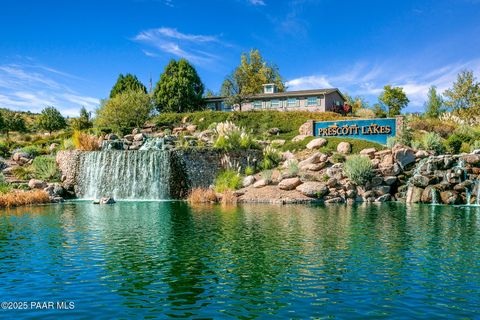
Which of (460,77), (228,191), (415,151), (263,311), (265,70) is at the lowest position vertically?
(263,311)

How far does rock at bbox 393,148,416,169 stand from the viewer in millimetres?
30711

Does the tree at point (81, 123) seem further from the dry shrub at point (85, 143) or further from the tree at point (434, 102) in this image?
the tree at point (434, 102)

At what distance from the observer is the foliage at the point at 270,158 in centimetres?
3394

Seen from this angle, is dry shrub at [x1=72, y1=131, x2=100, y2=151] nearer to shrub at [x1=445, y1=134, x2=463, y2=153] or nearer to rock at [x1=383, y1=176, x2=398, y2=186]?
rock at [x1=383, y1=176, x2=398, y2=186]

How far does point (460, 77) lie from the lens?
55.6 meters

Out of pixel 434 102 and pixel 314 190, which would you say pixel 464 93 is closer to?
pixel 434 102

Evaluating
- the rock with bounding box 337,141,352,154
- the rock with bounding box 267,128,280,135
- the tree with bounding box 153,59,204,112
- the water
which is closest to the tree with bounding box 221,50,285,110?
the tree with bounding box 153,59,204,112

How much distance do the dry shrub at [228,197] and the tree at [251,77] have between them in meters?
38.9

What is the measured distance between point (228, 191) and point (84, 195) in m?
13.0

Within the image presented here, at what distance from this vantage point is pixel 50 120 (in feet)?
213

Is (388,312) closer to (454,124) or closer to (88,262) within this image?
(88,262)

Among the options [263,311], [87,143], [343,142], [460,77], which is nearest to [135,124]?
[87,143]

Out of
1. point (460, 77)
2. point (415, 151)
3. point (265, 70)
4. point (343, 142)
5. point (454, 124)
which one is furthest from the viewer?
point (265, 70)

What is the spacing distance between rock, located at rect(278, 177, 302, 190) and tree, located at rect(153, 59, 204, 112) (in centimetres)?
3858
